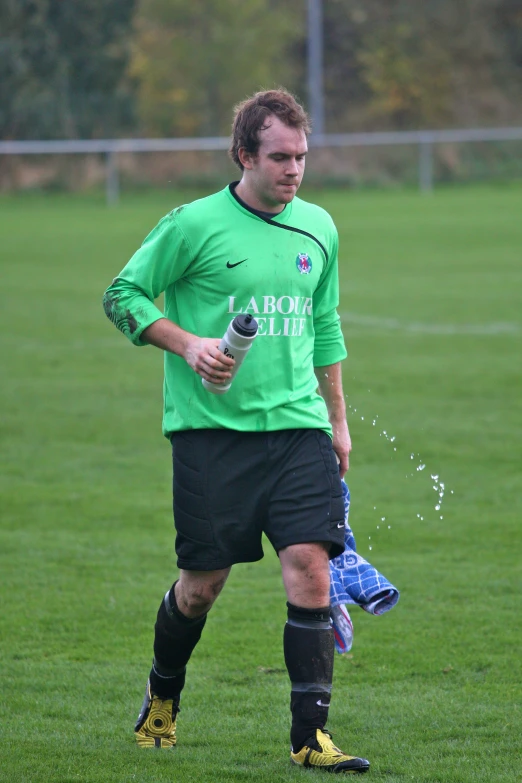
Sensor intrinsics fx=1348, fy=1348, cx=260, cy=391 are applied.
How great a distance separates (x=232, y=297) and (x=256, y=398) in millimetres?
351

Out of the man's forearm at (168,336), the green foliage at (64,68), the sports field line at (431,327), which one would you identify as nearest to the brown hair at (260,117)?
the man's forearm at (168,336)

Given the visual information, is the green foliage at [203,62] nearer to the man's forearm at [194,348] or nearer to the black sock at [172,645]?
the black sock at [172,645]

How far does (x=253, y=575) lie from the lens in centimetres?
733

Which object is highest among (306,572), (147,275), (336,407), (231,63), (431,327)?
(231,63)

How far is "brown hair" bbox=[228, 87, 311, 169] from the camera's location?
4520 mm

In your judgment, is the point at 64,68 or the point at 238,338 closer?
the point at 238,338

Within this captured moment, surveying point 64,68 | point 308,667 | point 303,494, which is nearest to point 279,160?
point 303,494

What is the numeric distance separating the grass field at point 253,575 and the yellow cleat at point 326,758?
6cm

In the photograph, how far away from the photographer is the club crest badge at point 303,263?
4.62 metres

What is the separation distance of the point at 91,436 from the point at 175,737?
613 centimetres

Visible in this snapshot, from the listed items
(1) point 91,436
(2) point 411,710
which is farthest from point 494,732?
(1) point 91,436

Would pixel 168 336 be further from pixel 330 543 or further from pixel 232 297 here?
pixel 330 543

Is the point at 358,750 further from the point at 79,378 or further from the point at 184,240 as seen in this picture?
the point at 79,378

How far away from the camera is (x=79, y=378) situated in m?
13.6
